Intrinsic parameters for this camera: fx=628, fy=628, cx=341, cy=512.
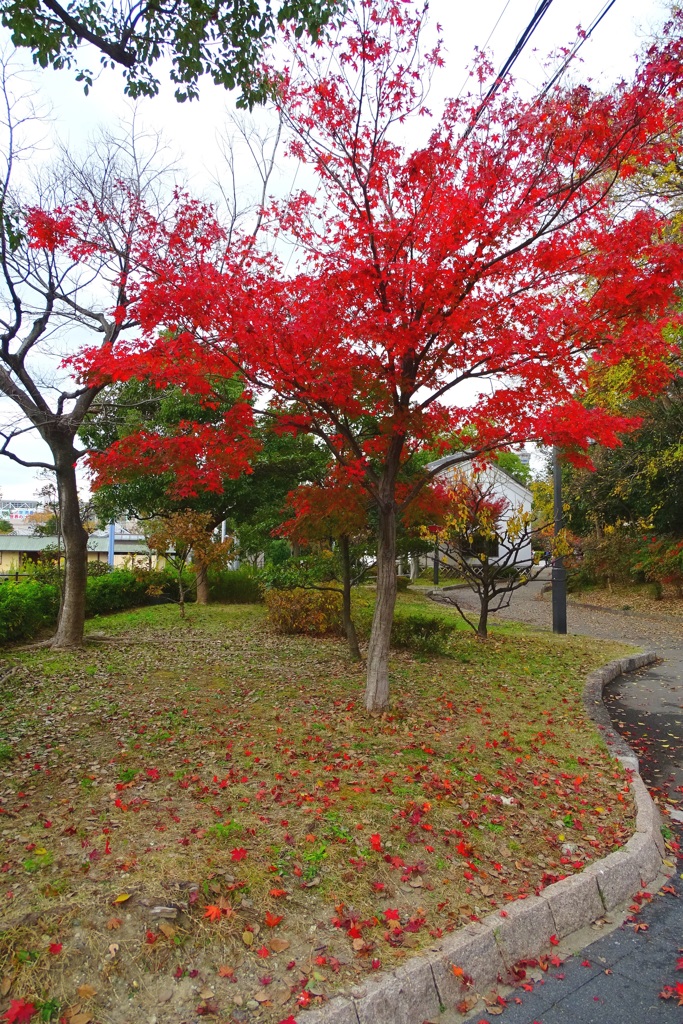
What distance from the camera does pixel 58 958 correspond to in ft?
8.54

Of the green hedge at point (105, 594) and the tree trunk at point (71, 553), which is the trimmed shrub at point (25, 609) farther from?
the tree trunk at point (71, 553)

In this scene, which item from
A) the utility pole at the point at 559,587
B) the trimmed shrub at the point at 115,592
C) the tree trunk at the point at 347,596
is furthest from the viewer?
the trimmed shrub at the point at 115,592

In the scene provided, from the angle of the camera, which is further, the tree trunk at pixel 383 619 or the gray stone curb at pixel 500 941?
the tree trunk at pixel 383 619

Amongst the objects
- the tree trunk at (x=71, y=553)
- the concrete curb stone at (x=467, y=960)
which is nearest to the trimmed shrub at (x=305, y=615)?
the tree trunk at (x=71, y=553)

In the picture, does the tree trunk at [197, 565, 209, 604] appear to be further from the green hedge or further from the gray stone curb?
the gray stone curb

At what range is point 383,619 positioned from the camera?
624 centimetres

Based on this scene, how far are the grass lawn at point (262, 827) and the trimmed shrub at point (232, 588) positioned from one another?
928 centimetres

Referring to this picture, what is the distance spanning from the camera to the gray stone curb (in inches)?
99.8

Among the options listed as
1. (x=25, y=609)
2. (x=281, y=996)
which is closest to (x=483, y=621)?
(x=25, y=609)

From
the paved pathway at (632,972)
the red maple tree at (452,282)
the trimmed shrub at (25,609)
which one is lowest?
the paved pathway at (632,972)

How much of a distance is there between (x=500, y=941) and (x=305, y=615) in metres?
8.57

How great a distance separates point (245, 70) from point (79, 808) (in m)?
5.62

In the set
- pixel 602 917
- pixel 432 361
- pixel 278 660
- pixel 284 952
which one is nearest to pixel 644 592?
pixel 278 660

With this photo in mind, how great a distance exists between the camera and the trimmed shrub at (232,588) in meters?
17.1
